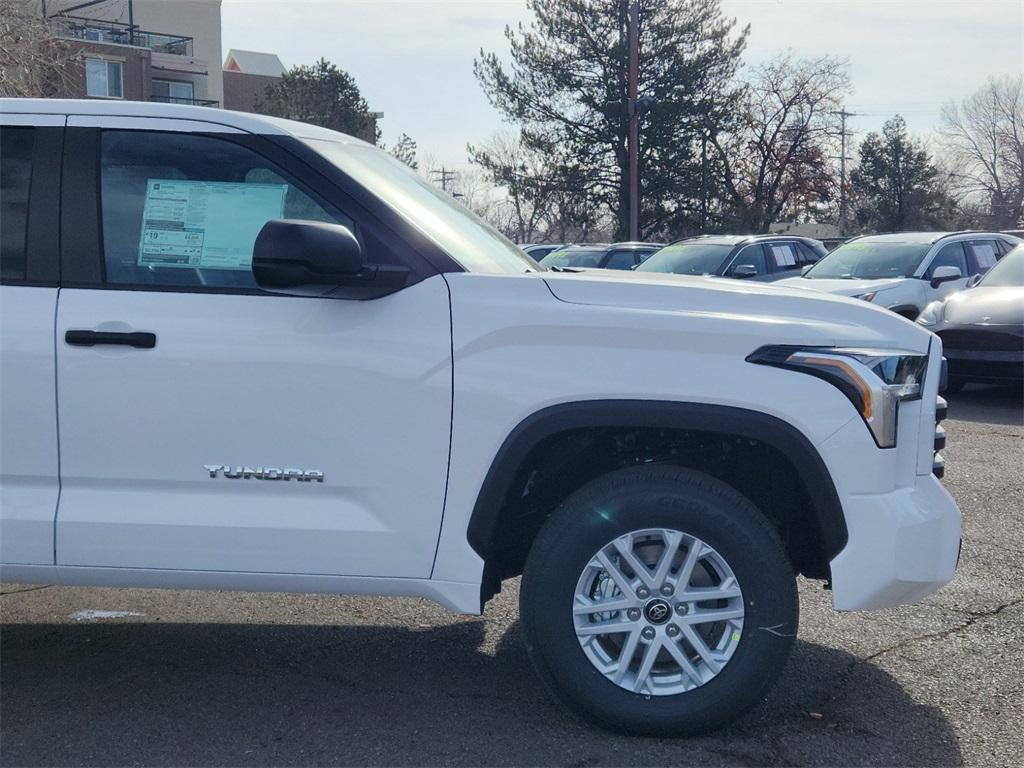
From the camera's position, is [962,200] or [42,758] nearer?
[42,758]

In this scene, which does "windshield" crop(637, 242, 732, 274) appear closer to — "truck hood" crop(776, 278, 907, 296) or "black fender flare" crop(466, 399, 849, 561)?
"truck hood" crop(776, 278, 907, 296)

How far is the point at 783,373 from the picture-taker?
Answer: 343 cm

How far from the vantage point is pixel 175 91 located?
57.4 meters

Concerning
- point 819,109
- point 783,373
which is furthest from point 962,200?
point 783,373

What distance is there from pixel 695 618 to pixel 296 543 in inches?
49.1

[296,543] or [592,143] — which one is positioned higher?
[592,143]

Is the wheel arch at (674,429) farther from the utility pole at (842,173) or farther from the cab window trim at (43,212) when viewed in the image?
the utility pole at (842,173)

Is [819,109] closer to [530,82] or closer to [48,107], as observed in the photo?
[530,82]

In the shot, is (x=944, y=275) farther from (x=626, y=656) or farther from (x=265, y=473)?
(x=265, y=473)

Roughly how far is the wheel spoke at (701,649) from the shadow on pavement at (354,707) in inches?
10.4

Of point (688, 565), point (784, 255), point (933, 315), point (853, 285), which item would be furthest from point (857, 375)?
point (784, 255)

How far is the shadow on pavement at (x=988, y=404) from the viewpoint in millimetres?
9977

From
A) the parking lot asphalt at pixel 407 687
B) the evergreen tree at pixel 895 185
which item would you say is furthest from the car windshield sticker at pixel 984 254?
Answer: the evergreen tree at pixel 895 185

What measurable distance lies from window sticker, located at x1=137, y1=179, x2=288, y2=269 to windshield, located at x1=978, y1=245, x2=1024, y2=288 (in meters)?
9.35
